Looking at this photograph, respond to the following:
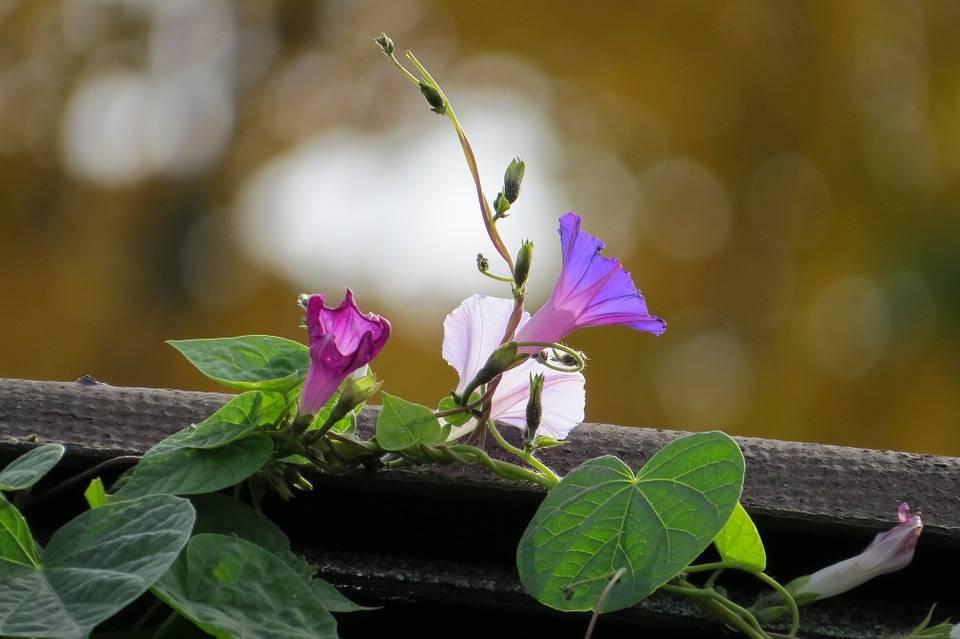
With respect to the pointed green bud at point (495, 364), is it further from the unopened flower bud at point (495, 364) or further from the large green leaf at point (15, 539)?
the large green leaf at point (15, 539)

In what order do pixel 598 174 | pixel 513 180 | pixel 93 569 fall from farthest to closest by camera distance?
pixel 598 174, pixel 513 180, pixel 93 569

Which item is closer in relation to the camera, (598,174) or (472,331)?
(472,331)

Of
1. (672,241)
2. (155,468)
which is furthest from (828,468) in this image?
(672,241)

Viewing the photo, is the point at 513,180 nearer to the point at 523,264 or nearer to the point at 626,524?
the point at 523,264

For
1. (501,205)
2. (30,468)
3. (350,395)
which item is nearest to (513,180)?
(501,205)

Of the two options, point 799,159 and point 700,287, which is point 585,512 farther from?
point 799,159

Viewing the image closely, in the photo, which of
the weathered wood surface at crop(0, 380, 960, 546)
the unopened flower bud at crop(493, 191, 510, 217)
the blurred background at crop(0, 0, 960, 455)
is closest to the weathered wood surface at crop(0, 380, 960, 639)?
the weathered wood surface at crop(0, 380, 960, 546)

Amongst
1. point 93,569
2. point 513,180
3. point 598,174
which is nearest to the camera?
point 93,569
